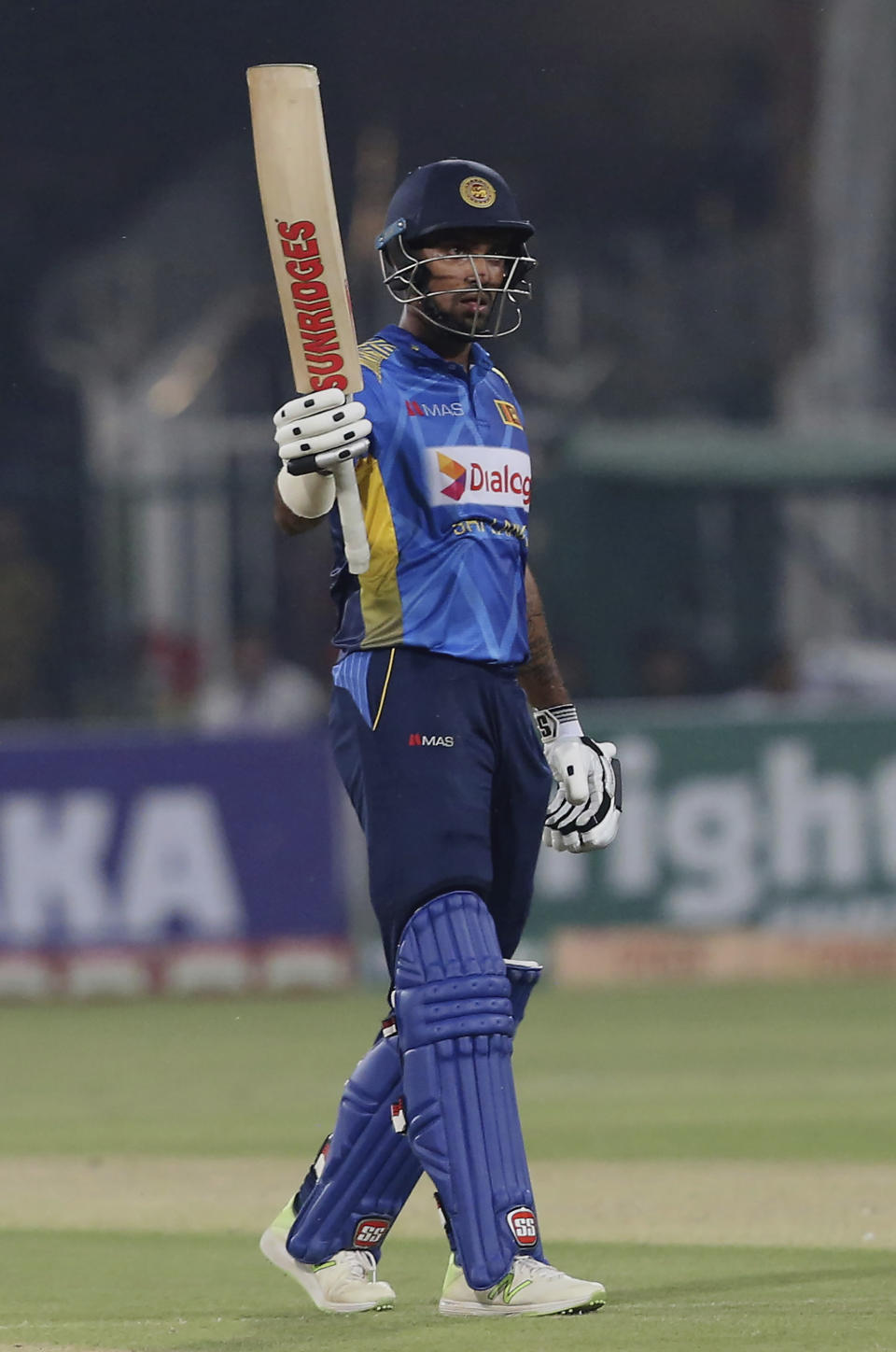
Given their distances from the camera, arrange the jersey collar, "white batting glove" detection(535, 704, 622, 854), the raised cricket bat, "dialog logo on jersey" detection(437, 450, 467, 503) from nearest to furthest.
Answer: the raised cricket bat, "dialog logo on jersey" detection(437, 450, 467, 503), the jersey collar, "white batting glove" detection(535, 704, 622, 854)

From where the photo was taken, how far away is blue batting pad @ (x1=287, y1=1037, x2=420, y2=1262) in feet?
14.7

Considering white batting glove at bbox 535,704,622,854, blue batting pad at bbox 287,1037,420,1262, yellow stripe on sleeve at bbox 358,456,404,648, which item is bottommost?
blue batting pad at bbox 287,1037,420,1262

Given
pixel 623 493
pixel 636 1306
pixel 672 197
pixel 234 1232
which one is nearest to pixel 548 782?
pixel 636 1306

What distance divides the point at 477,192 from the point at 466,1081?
4.95ft

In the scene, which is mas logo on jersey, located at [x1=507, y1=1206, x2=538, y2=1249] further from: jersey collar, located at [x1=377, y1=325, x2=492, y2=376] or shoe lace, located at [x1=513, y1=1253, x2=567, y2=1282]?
jersey collar, located at [x1=377, y1=325, x2=492, y2=376]

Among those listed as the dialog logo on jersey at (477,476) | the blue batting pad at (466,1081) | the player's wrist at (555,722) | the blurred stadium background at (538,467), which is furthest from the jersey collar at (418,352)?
the blurred stadium background at (538,467)

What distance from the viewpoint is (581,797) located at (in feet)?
15.1

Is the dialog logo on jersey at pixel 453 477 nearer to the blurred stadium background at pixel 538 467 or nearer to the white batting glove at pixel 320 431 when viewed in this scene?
the white batting glove at pixel 320 431

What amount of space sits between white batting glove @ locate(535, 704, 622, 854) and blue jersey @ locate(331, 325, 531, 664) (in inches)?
11.2

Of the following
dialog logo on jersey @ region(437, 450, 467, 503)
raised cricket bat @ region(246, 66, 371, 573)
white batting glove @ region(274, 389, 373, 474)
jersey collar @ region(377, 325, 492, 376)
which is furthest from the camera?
jersey collar @ region(377, 325, 492, 376)

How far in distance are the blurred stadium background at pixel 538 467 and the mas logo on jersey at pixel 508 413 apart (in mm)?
7848

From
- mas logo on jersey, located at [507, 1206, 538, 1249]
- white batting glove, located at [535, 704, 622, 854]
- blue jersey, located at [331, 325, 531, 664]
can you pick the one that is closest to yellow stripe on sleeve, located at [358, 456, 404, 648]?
blue jersey, located at [331, 325, 531, 664]

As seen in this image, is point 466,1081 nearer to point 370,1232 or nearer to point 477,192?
point 370,1232

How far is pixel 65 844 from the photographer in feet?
40.5
